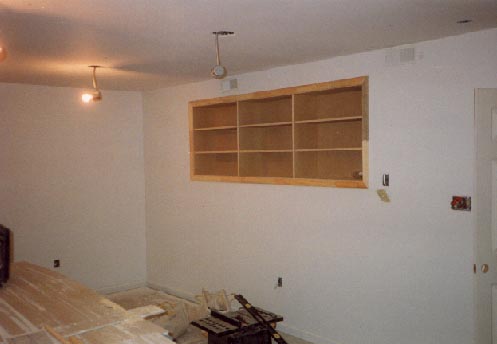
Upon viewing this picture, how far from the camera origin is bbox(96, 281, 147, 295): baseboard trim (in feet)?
20.1

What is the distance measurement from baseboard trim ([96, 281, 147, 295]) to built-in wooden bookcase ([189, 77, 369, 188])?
189cm

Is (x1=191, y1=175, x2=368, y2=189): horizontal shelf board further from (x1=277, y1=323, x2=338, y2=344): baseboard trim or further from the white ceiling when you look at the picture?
(x1=277, y1=323, x2=338, y2=344): baseboard trim

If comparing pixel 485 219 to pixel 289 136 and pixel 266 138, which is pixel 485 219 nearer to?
pixel 289 136

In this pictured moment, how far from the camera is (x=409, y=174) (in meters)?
3.72

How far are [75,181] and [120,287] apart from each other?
1.52 m

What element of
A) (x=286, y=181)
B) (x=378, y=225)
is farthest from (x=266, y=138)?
(x=378, y=225)

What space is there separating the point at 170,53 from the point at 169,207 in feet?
8.60

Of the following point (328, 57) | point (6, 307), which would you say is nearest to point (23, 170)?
point (6, 307)

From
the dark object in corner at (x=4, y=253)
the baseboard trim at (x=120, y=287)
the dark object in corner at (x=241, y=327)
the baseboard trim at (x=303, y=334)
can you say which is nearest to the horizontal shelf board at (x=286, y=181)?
the dark object in corner at (x=241, y=327)

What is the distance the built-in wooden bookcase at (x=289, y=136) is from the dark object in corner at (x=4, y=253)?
2.46 meters

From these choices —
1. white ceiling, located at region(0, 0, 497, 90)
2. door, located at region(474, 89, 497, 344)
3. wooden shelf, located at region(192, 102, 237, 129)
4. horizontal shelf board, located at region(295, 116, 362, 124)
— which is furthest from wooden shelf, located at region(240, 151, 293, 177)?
door, located at region(474, 89, 497, 344)

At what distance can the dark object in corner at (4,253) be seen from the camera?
10.2 feet

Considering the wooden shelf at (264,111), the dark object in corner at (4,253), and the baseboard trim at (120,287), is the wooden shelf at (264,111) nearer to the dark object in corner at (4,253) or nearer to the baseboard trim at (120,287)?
the dark object in corner at (4,253)

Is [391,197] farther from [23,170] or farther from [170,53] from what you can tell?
[23,170]
